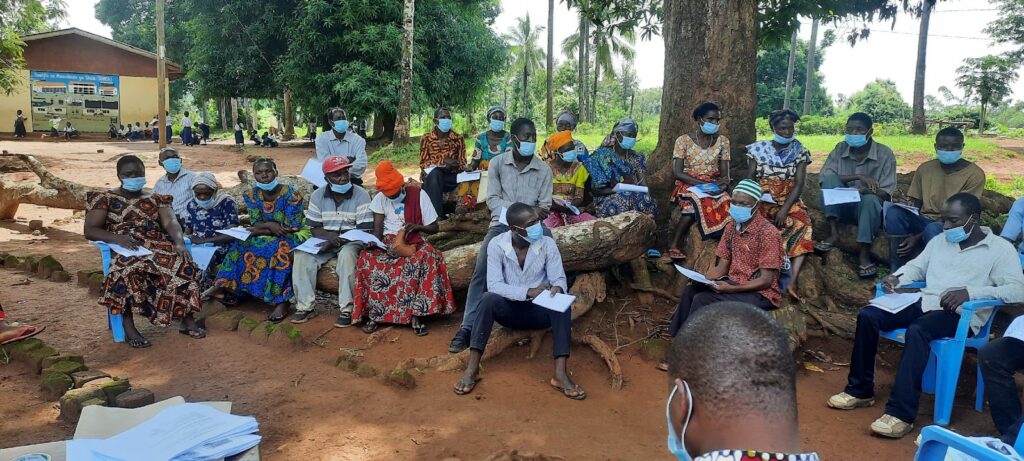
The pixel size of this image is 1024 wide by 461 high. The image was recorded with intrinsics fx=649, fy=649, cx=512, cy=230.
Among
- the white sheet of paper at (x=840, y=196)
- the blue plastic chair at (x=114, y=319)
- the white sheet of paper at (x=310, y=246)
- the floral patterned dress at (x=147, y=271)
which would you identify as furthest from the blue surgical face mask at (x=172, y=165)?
the white sheet of paper at (x=840, y=196)

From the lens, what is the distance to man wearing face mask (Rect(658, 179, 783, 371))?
477 centimetres

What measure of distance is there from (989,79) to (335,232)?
26.4 meters

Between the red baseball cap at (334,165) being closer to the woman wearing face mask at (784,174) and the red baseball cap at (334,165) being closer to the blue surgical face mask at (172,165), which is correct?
the blue surgical face mask at (172,165)

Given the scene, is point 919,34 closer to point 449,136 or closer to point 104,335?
point 449,136

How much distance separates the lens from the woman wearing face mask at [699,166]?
612 cm

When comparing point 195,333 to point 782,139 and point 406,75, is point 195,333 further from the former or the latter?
point 406,75

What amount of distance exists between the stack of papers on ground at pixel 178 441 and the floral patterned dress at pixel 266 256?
3959 mm

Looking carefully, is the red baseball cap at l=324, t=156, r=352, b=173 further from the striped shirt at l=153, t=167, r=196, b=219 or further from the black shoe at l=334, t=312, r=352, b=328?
the striped shirt at l=153, t=167, r=196, b=219

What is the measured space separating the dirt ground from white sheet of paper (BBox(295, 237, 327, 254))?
665 mm

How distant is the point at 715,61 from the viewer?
21.8ft

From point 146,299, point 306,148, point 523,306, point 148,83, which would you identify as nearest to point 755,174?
point 523,306

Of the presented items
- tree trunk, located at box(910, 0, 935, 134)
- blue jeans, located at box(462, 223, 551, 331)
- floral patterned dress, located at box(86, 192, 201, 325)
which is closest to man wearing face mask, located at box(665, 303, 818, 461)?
blue jeans, located at box(462, 223, 551, 331)

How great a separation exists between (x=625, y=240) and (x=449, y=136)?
3293 mm

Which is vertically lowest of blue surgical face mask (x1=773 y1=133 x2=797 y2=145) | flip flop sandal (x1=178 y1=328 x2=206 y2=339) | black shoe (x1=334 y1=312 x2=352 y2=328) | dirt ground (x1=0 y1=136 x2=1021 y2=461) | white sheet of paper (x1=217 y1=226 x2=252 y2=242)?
dirt ground (x1=0 y1=136 x2=1021 y2=461)
